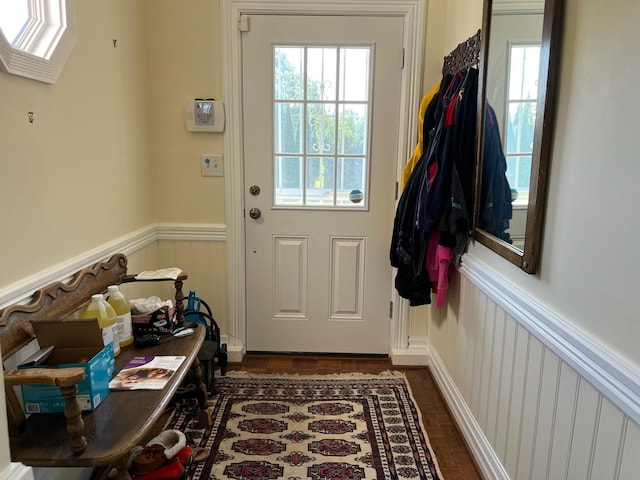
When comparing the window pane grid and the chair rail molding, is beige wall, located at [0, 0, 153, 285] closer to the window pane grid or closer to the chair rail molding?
the window pane grid

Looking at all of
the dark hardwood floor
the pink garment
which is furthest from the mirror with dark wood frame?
the dark hardwood floor

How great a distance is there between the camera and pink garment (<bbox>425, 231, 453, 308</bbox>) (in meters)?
2.19

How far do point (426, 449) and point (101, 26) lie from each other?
7.50 ft

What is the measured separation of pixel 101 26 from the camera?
1.97 m

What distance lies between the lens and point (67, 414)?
1.19 metres

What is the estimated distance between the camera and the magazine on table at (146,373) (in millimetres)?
1480

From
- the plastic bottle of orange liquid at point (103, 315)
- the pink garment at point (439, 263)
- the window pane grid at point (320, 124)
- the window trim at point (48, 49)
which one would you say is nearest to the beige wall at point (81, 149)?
the window trim at point (48, 49)

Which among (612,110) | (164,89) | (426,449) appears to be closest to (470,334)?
(426,449)

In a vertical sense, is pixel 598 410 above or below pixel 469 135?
below

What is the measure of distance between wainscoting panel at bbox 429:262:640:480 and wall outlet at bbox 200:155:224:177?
1426 mm

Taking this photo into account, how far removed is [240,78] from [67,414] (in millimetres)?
1903

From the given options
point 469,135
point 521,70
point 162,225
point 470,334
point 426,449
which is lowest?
point 426,449

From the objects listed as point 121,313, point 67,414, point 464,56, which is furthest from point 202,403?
point 464,56

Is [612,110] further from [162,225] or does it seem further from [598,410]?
[162,225]
